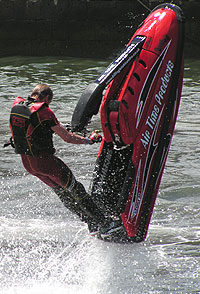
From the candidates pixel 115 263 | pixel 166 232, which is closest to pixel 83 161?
pixel 166 232

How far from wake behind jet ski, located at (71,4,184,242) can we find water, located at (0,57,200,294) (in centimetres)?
37

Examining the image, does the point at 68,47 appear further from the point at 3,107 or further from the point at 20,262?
the point at 20,262

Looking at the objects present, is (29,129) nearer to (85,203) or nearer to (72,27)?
(85,203)

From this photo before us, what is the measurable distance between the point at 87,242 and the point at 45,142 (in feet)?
3.72

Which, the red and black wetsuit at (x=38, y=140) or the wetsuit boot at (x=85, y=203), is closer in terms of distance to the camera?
the red and black wetsuit at (x=38, y=140)

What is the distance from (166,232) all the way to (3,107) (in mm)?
5571

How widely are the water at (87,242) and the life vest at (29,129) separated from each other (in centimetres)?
103

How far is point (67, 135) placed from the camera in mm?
4395

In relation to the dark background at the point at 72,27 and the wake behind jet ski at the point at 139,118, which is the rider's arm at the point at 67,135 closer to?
the wake behind jet ski at the point at 139,118

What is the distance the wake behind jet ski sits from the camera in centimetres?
445

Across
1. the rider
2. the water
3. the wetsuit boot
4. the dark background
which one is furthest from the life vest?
the dark background

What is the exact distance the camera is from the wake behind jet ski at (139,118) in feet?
14.6

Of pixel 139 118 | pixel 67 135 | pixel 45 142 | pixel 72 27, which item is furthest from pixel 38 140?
pixel 72 27

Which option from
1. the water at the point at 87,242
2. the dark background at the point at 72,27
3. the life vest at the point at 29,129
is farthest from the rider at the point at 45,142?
the dark background at the point at 72,27
